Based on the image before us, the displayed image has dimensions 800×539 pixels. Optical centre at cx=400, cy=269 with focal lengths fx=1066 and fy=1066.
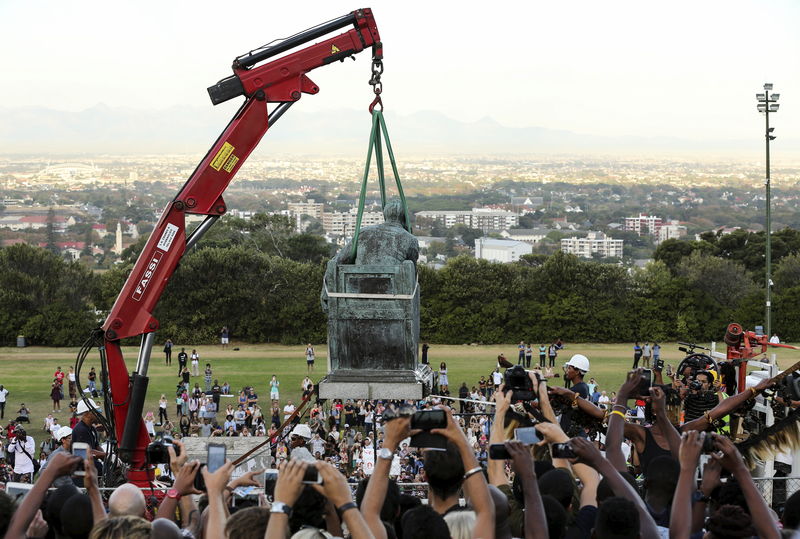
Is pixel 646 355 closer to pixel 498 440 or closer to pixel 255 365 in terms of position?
pixel 255 365

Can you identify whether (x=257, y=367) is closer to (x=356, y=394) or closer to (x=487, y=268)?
(x=487, y=268)

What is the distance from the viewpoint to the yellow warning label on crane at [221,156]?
40.8ft

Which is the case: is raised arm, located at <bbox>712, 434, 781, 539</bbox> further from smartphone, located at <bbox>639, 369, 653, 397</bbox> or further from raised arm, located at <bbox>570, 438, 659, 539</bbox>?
smartphone, located at <bbox>639, 369, 653, 397</bbox>

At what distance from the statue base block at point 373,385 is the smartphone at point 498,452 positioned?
7.57 meters

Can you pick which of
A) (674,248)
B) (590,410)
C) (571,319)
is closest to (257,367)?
(571,319)

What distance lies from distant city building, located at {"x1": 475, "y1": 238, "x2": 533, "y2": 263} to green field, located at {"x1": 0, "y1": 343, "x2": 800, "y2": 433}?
98.5 meters

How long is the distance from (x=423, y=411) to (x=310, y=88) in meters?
8.31

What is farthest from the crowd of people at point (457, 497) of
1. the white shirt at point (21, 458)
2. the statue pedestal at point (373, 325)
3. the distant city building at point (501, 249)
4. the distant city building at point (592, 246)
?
A: the distant city building at point (592, 246)

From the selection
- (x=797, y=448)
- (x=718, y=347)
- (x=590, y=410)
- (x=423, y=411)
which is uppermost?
(x=423, y=411)

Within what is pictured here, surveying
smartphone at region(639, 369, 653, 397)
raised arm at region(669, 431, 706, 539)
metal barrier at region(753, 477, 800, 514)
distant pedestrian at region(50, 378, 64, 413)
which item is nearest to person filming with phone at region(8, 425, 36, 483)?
metal barrier at region(753, 477, 800, 514)

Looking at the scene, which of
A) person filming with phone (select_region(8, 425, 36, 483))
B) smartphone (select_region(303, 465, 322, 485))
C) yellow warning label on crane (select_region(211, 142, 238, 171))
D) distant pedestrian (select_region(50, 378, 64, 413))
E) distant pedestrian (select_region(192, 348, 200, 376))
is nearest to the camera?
smartphone (select_region(303, 465, 322, 485))

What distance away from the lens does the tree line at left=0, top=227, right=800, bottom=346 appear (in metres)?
55.5

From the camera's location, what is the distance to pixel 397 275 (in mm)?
12805


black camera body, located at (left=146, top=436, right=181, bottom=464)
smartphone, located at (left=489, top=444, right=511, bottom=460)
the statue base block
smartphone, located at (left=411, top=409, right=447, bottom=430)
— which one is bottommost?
the statue base block
